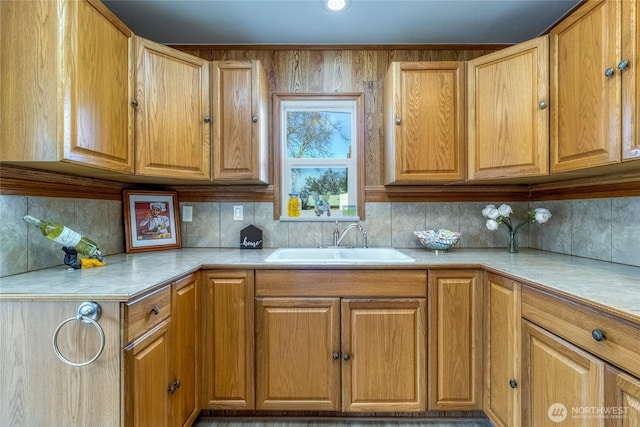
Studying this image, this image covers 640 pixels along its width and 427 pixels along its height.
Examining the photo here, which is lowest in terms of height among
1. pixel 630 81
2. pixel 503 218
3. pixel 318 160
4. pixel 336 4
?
pixel 503 218

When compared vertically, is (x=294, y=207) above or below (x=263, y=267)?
above

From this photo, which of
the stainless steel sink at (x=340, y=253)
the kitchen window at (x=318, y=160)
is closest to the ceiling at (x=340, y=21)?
the kitchen window at (x=318, y=160)

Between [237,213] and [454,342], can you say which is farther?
[237,213]

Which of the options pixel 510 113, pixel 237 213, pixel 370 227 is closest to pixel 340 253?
pixel 370 227

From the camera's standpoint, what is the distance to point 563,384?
42.6 inches

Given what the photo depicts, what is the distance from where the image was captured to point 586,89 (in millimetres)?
1371

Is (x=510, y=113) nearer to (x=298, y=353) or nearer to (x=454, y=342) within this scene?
(x=454, y=342)

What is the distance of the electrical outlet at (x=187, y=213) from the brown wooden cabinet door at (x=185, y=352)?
79 cm

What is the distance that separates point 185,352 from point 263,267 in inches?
20.7

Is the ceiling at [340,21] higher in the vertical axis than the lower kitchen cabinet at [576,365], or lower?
higher

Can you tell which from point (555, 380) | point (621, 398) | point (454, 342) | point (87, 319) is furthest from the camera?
point (454, 342)

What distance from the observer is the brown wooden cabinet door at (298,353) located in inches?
63.6

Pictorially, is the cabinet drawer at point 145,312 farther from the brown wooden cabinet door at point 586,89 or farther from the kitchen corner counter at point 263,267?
the brown wooden cabinet door at point 586,89

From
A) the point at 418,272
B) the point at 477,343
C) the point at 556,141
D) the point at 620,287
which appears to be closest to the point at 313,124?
the point at 418,272
